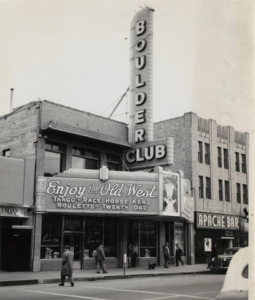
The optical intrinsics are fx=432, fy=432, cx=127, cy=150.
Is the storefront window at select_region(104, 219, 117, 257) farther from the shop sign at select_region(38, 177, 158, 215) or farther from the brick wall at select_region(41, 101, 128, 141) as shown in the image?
the brick wall at select_region(41, 101, 128, 141)

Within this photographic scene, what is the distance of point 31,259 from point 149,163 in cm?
900

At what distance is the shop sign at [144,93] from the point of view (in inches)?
1017

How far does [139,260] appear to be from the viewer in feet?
90.9

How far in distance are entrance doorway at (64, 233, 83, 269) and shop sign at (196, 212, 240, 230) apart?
11.0 metres

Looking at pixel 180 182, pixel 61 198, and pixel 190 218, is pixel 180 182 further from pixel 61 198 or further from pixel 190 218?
pixel 61 198

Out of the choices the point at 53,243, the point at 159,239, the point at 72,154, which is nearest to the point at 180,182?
the point at 159,239

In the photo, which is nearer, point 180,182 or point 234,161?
point 180,182

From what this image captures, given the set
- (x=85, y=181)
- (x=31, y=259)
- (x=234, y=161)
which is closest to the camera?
(x=31, y=259)

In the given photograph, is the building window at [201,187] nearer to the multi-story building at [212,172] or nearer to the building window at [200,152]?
the multi-story building at [212,172]

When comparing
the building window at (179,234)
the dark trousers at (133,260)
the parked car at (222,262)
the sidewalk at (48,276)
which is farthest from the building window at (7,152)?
the parked car at (222,262)

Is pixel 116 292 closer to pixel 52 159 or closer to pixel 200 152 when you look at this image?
pixel 52 159

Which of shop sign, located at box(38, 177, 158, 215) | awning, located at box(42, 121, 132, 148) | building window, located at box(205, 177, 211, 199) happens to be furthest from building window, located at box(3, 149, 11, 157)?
building window, located at box(205, 177, 211, 199)

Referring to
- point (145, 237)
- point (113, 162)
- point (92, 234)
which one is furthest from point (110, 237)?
point (113, 162)

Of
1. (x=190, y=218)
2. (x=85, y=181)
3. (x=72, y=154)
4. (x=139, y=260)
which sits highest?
(x=72, y=154)
